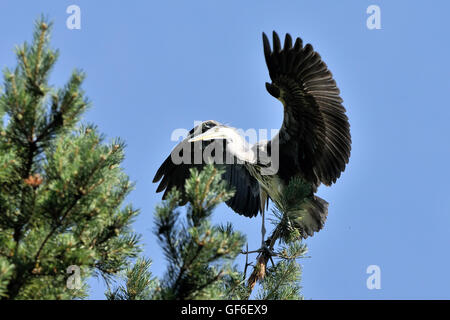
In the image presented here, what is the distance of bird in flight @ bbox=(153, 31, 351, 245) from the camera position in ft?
18.5

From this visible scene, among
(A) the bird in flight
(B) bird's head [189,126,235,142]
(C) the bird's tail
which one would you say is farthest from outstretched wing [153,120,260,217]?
(C) the bird's tail

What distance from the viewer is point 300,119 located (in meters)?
6.05

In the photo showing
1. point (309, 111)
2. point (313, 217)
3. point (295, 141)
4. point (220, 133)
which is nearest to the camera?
point (309, 111)

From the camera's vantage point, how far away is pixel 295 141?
20.5 ft

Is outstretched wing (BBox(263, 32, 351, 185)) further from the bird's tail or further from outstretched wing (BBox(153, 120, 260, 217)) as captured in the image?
outstretched wing (BBox(153, 120, 260, 217))

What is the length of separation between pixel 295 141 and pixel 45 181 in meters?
3.76

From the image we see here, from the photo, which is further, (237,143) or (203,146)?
(203,146)

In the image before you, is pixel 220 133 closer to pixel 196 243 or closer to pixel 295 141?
pixel 295 141

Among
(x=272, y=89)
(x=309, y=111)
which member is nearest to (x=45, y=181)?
(x=272, y=89)

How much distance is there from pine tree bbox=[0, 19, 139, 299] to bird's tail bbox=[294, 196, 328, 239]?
3725 millimetres
